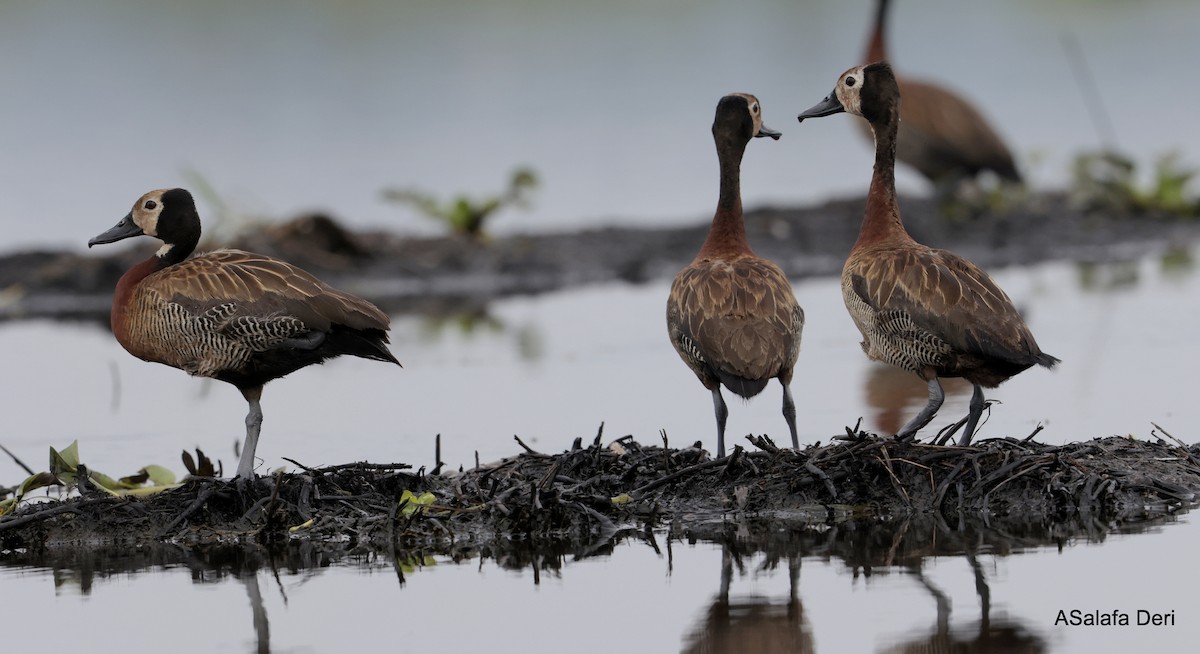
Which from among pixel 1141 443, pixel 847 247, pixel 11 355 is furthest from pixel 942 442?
pixel 847 247

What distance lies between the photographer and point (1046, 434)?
31.5 feet

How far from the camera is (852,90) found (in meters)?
9.84

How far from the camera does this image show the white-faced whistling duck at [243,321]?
8.50 m

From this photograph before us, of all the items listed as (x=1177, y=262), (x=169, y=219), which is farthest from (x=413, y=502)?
(x=1177, y=262)

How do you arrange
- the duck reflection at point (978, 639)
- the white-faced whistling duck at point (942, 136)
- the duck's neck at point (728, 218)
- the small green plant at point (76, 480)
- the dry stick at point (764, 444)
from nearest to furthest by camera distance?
1. the duck reflection at point (978, 639)
2. the dry stick at point (764, 444)
3. the small green plant at point (76, 480)
4. the duck's neck at point (728, 218)
5. the white-faced whistling duck at point (942, 136)

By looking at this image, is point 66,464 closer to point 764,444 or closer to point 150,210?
point 150,210

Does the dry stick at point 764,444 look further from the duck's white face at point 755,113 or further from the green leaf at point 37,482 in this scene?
the green leaf at point 37,482

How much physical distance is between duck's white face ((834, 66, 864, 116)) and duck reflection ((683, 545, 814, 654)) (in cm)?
397

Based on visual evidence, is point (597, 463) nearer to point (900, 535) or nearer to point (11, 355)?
point (900, 535)

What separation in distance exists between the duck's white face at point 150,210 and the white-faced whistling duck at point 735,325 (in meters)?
2.74

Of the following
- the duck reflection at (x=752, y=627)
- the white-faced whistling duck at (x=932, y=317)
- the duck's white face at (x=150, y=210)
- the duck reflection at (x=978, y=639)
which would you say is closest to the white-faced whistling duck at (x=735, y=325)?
the white-faced whistling duck at (x=932, y=317)

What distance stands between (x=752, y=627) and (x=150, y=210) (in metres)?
4.67

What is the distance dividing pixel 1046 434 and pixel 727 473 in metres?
2.36

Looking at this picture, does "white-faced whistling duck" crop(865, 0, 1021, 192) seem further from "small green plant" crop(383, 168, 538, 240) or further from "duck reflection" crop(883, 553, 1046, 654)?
"duck reflection" crop(883, 553, 1046, 654)
